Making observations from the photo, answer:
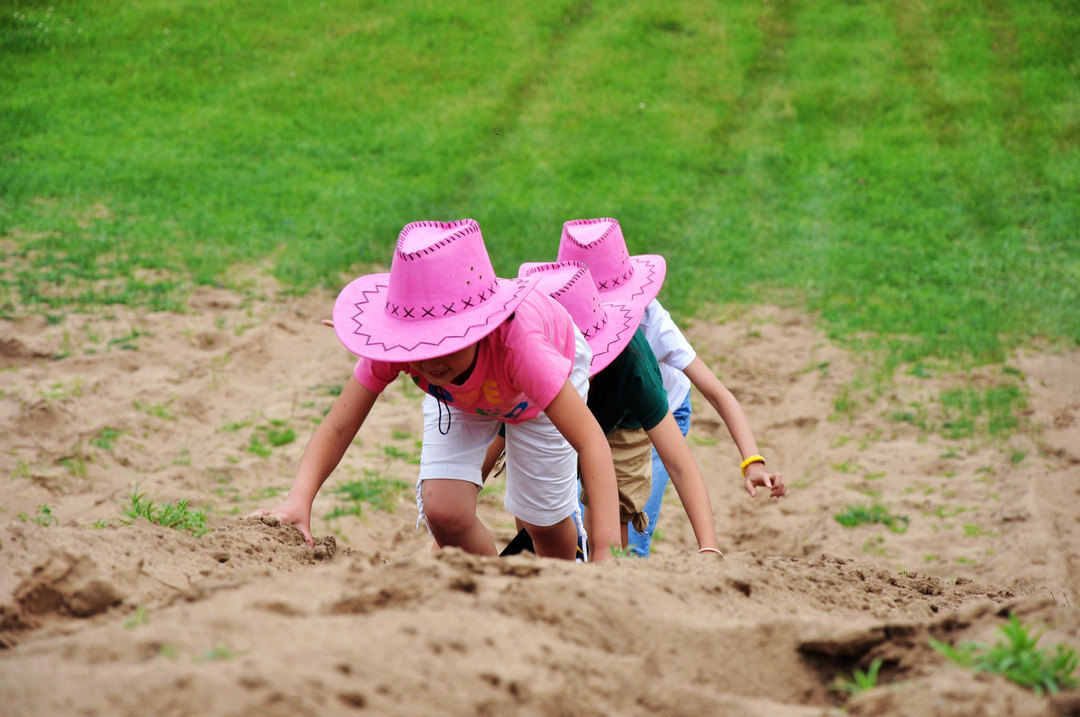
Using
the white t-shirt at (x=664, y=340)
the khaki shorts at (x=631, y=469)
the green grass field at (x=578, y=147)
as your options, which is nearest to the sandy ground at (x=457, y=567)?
the khaki shorts at (x=631, y=469)

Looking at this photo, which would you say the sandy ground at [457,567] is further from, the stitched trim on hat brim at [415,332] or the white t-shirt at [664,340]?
the white t-shirt at [664,340]

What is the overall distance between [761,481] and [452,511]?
114 cm

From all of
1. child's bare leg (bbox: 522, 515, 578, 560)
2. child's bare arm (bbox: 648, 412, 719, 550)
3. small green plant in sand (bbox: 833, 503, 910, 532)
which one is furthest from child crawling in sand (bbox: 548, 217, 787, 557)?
small green plant in sand (bbox: 833, 503, 910, 532)

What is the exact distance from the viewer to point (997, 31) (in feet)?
47.9

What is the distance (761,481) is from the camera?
135 inches

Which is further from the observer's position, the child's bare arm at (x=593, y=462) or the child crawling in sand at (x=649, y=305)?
the child crawling in sand at (x=649, y=305)

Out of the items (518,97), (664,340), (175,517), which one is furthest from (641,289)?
(518,97)

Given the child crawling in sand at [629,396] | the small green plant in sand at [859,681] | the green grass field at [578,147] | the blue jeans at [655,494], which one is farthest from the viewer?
the green grass field at [578,147]

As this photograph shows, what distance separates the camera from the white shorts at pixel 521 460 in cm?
334

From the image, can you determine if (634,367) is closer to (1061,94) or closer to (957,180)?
(957,180)

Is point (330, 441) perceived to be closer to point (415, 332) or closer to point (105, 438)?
point (415, 332)

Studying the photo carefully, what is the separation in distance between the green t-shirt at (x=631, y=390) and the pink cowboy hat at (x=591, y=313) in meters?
0.07

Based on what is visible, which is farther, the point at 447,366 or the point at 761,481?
the point at 761,481

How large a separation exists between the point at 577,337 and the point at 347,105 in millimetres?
10268
